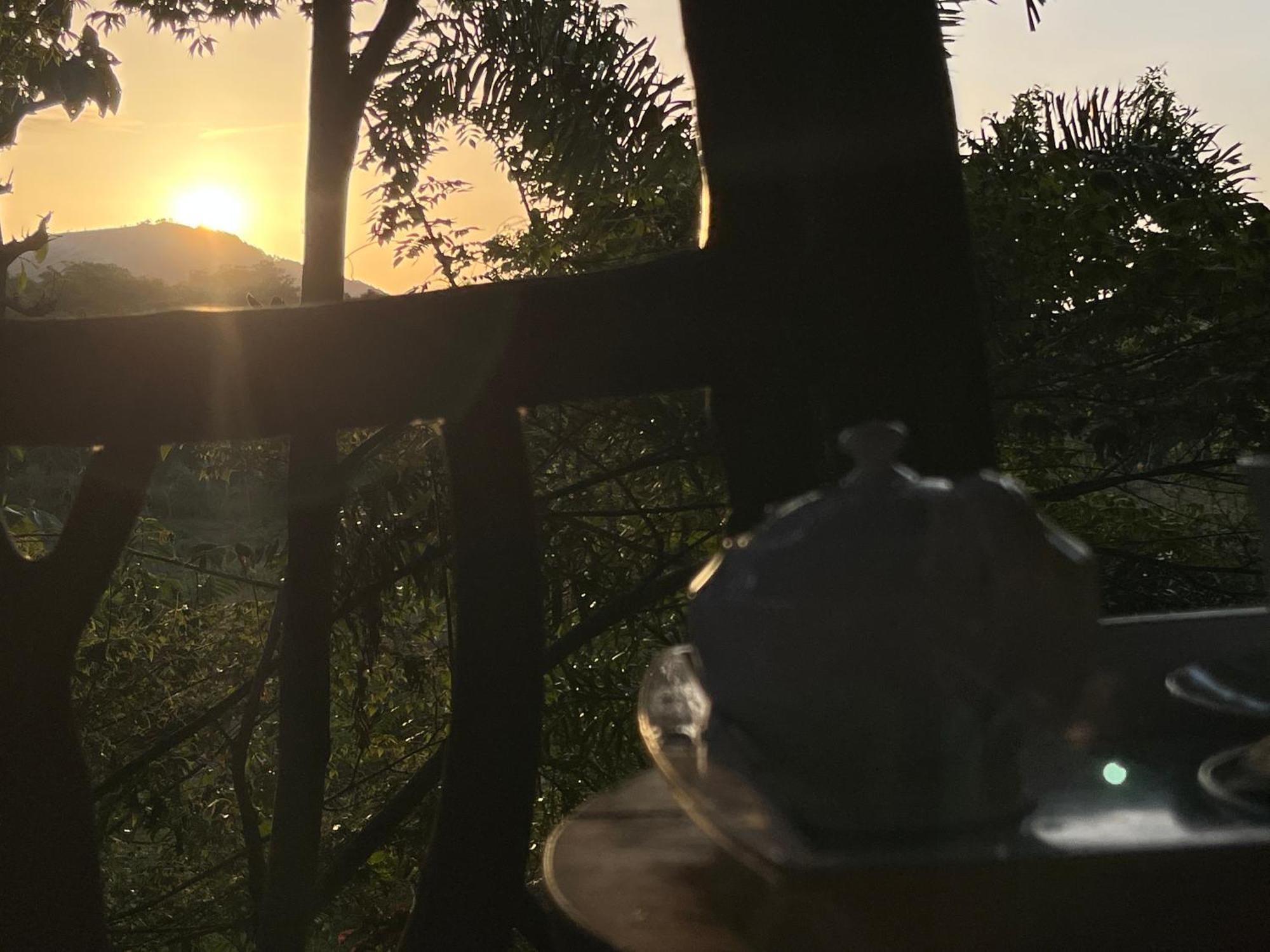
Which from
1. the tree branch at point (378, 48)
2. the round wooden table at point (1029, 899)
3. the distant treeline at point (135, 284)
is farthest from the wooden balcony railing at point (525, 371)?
the distant treeline at point (135, 284)

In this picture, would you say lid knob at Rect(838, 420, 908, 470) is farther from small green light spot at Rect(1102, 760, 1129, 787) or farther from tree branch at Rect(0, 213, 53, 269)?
tree branch at Rect(0, 213, 53, 269)

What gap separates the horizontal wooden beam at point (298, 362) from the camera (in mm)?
1164

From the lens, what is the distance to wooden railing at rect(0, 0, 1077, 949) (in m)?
1.17

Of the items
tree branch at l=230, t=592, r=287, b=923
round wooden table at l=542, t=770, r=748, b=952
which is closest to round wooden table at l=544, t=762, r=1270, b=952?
round wooden table at l=542, t=770, r=748, b=952

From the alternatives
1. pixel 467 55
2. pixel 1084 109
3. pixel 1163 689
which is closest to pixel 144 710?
pixel 467 55

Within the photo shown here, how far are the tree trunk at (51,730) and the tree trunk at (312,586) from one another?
215 cm

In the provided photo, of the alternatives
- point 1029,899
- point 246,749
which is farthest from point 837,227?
point 246,749

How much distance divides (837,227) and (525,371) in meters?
0.35

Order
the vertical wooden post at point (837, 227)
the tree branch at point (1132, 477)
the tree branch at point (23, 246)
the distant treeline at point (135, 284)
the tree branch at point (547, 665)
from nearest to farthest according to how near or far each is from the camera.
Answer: the vertical wooden post at point (837, 227), the tree branch at point (23, 246), the tree branch at point (1132, 477), the tree branch at point (547, 665), the distant treeline at point (135, 284)

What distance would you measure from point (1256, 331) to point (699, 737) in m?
3.92

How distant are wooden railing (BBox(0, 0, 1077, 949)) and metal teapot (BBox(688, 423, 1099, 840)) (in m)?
0.48

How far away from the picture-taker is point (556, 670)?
229 inches

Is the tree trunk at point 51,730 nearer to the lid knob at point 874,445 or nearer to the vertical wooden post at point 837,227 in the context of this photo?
the vertical wooden post at point 837,227

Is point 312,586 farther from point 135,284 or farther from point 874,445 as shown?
point 135,284
